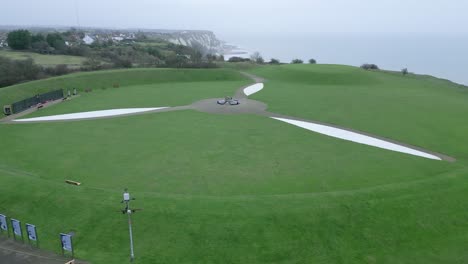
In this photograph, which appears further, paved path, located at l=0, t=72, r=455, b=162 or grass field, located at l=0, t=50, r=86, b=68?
grass field, located at l=0, t=50, r=86, b=68

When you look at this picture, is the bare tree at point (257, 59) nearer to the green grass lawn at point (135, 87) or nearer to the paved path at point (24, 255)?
the green grass lawn at point (135, 87)

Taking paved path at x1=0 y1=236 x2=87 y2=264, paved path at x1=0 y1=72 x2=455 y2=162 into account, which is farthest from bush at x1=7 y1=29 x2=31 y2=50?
paved path at x1=0 y1=236 x2=87 y2=264

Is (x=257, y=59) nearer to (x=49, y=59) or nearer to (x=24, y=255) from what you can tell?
(x=49, y=59)

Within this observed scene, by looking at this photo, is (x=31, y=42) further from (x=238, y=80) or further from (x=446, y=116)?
(x=446, y=116)

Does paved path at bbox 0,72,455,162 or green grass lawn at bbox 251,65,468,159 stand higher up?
green grass lawn at bbox 251,65,468,159

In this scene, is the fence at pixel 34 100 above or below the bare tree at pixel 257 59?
below

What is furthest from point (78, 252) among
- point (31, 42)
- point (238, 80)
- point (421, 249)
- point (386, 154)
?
point (31, 42)

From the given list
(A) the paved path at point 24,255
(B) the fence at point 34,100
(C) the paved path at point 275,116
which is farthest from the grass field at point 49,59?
(A) the paved path at point 24,255

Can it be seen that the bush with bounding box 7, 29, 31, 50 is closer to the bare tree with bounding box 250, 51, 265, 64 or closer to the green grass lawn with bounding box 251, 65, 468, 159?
the bare tree with bounding box 250, 51, 265, 64
